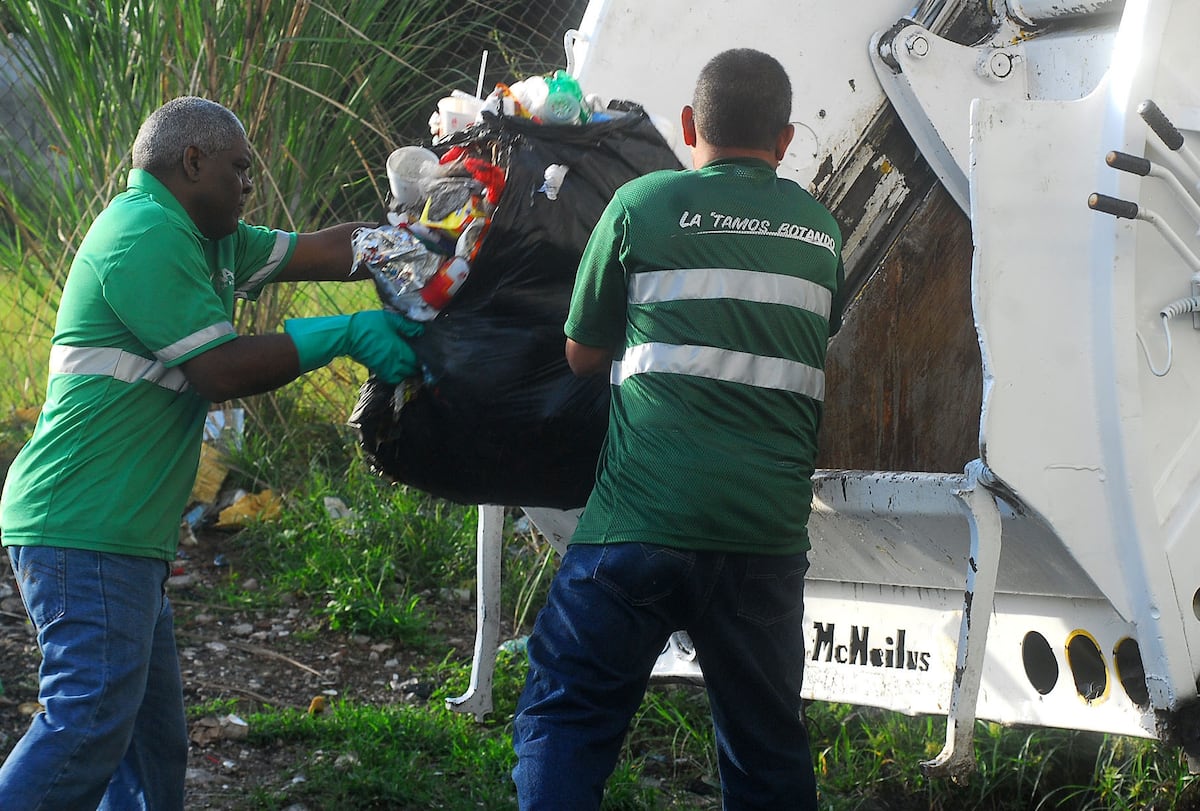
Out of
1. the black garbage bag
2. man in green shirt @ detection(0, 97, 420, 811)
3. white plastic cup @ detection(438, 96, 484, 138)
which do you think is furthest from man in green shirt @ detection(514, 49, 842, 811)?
white plastic cup @ detection(438, 96, 484, 138)

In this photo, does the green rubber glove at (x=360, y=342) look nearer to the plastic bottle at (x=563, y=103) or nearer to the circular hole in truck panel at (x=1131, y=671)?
the plastic bottle at (x=563, y=103)

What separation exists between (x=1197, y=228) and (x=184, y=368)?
5.52 feet

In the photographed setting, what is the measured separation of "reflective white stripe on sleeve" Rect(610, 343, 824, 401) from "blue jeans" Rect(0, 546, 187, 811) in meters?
0.90

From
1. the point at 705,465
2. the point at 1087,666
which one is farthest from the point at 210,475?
the point at 1087,666

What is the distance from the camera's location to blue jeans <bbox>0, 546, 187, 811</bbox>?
85.4 inches

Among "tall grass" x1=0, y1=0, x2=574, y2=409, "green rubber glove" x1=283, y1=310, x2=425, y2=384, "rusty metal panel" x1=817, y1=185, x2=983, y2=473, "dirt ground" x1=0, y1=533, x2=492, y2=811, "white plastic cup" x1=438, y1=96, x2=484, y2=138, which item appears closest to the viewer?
"green rubber glove" x1=283, y1=310, x2=425, y2=384

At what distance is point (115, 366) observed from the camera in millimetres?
2289

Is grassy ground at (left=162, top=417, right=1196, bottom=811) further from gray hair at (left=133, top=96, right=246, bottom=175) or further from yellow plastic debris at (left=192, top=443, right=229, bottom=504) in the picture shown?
gray hair at (left=133, top=96, right=246, bottom=175)

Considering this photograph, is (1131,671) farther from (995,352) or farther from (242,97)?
(242,97)

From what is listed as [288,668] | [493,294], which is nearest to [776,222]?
[493,294]

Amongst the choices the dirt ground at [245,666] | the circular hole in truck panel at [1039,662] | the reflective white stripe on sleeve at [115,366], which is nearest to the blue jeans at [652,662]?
the circular hole in truck panel at [1039,662]

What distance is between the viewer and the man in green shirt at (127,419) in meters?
2.21

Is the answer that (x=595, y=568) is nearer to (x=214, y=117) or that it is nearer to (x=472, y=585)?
(x=214, y=117)

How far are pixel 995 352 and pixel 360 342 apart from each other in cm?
103
